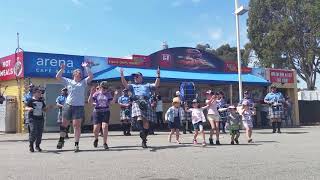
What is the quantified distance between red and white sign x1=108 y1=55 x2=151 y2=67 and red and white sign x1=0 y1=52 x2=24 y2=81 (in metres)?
4.20

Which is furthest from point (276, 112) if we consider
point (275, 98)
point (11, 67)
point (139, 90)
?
point (11, 67)

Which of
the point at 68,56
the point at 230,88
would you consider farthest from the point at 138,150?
the point at 230,88

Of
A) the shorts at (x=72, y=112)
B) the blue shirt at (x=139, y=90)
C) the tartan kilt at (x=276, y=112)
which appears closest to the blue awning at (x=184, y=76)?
the tartan kilt at (x=276, y=112)

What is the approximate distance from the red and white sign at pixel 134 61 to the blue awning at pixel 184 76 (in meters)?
0.71

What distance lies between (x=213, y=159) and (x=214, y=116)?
147 inches

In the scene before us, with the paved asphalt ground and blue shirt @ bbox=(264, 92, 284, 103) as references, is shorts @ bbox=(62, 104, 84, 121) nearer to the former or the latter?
the paved asphalt ground

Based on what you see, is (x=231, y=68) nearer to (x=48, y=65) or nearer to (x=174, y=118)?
(x=48, y=65)

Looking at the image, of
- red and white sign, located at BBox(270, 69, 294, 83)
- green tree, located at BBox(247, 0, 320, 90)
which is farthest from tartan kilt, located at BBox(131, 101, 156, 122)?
green tree, located at BBox(247, 0, 320, 90)

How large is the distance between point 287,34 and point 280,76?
62.2ft

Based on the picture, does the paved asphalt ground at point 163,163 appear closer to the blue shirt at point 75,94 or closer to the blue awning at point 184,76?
the blue shirt at point 75,94

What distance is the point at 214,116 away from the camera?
13703 mm

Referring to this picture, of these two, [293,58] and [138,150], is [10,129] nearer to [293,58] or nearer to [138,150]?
[138,150]

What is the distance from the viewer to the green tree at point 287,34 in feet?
161

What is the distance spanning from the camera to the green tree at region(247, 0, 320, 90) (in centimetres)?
4919
